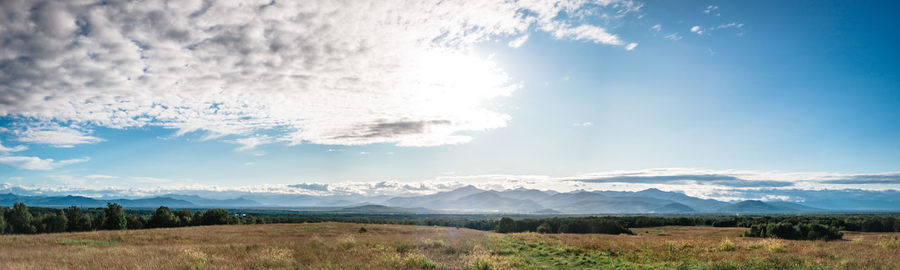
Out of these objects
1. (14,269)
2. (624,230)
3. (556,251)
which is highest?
(14,269)

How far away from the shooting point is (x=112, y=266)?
13.2 metres

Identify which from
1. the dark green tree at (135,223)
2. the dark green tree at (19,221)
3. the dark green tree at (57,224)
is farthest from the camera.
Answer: the dark green tree at (135,223)

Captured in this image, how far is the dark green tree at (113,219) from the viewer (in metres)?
67.8

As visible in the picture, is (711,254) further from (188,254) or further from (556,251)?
(188,254)

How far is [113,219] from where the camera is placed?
223 ft

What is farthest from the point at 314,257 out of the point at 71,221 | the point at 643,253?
the point at 71,221

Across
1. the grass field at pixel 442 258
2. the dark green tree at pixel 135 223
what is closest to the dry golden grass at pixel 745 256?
the grass field at pixel 442 258

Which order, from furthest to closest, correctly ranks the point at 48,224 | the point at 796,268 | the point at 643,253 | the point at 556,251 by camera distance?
the point at 48,224
the point at 556,251
the point at 643,253
the point at 796,268

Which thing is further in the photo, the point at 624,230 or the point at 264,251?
the point at 624,230

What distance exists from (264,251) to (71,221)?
73001 mm

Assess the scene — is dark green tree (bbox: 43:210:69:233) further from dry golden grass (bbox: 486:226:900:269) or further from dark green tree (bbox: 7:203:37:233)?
dry golden grass (bbox: 486:226:900:269)

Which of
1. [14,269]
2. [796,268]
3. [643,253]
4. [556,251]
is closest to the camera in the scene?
[14,269]

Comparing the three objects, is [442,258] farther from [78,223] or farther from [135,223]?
[78,223]

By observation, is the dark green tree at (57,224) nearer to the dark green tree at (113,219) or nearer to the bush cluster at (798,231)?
the dark green tree at (113,219)
